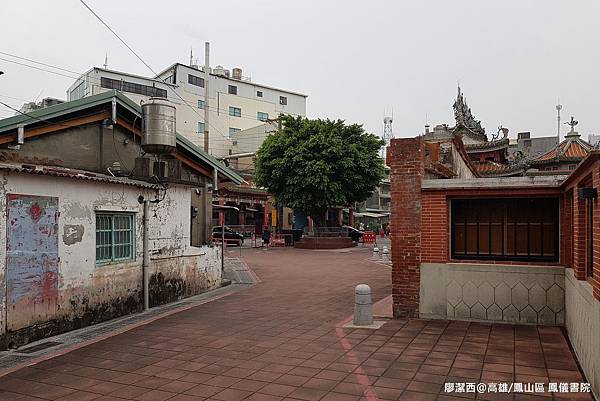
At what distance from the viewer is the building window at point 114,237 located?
31.3 feet

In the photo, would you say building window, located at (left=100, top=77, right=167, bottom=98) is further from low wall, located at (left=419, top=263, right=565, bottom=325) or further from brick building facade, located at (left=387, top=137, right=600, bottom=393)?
low wall, located at (left=419, top=263, right=565, bottom=325)

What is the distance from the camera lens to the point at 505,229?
8.97 m

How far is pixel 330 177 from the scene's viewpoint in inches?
1107

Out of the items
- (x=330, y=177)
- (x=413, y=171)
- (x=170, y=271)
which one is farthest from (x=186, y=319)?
(x=330, y=177)

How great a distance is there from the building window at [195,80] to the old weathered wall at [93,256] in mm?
40591

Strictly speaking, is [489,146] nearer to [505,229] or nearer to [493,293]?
[505,229]

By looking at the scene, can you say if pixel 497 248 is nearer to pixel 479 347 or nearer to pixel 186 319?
pixel 479 347

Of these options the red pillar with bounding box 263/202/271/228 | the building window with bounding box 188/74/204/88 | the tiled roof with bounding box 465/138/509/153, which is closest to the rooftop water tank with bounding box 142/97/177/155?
the tiled roof with bounding box 465/138/509/153

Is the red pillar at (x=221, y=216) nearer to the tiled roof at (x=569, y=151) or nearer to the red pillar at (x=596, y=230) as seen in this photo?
the tiled roof at (x=569, y=151)

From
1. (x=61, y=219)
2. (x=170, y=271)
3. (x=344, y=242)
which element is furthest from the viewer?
(x=344, y=242)

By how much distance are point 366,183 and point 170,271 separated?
19074mm

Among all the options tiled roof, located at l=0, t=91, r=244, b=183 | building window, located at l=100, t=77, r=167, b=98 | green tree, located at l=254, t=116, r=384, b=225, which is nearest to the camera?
tiled roof, located at l=0, t=91, r=244, b=183

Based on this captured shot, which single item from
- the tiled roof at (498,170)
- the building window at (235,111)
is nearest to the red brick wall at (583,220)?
the tiled roof at (498,170)

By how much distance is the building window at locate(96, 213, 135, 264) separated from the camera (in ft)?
31.3
